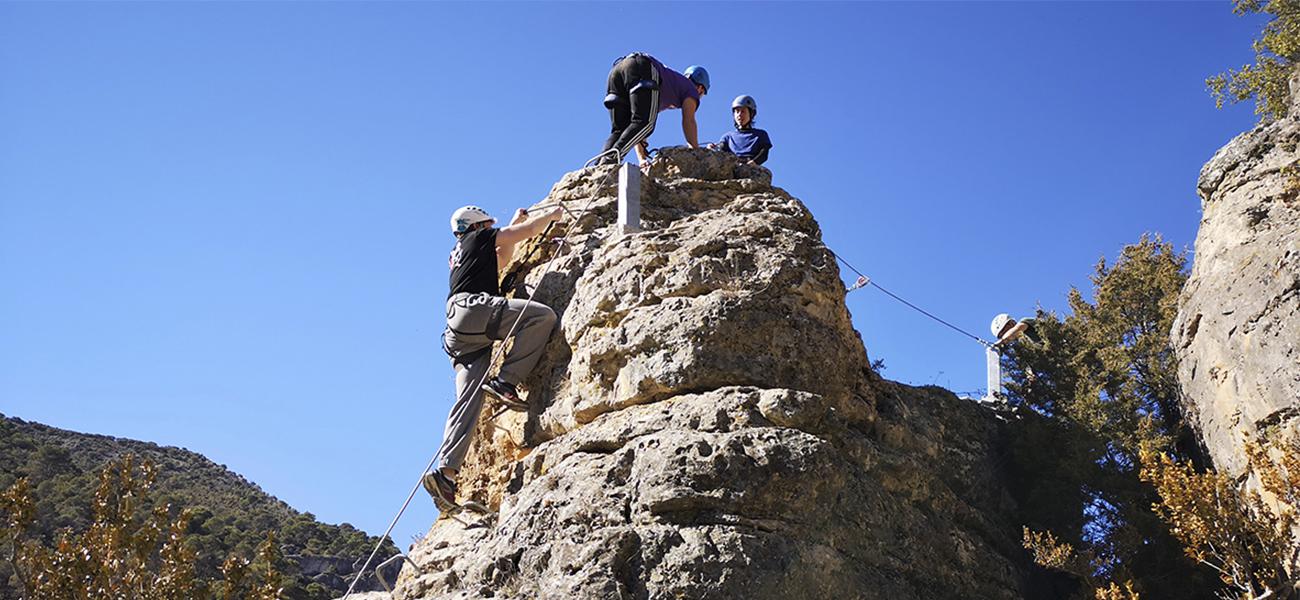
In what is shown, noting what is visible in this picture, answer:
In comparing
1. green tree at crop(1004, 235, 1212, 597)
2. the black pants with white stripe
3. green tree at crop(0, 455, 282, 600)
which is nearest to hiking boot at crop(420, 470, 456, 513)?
green tree at crop(0, 455, 282, 600)

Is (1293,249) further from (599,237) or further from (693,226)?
(599,237)

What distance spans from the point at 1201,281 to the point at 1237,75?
12.3m

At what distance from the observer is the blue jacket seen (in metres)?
14.5

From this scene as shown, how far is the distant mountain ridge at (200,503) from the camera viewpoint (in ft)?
94.1

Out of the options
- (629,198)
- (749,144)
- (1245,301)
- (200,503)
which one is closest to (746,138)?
(749,144)

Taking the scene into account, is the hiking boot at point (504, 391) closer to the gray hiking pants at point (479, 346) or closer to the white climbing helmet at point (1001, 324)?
the gray hiking pants at point (479, 346)

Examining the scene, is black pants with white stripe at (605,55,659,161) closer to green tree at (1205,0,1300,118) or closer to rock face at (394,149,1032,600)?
rock face at (394,149,1032,600)

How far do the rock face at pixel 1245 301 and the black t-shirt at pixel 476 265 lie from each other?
23.9 feet

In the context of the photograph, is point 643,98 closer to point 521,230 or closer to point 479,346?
point 521,230

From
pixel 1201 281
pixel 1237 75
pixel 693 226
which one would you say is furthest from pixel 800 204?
pixel 1237 75

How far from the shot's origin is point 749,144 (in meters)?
14.6

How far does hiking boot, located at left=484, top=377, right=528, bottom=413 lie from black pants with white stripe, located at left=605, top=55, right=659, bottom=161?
365 cm

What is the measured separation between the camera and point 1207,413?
11266mm

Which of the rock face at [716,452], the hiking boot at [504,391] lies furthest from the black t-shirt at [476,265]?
the hiking boot at [504,391]
